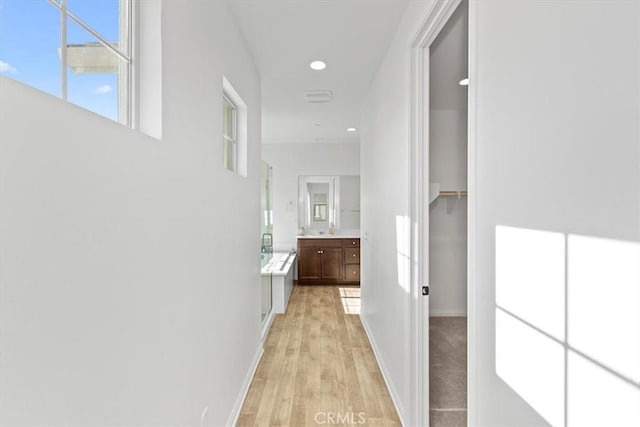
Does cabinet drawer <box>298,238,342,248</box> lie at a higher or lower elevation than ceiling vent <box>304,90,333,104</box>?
lower

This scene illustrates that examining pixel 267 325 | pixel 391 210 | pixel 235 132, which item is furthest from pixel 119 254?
pixel 267 325

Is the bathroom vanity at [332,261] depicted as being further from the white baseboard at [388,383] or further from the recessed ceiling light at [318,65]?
the recessed ceiling light at [318,65]

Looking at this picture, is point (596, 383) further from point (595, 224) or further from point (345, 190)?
point (345, 190)

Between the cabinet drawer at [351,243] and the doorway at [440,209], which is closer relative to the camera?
the doorway at [440,209]

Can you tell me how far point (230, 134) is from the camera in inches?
97.7

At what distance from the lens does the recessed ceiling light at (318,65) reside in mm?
2914

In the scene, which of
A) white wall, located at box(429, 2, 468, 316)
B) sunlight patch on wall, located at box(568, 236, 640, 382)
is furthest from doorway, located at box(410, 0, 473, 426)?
sunlight patch on wall, located at box(568, 236, 640, 382)

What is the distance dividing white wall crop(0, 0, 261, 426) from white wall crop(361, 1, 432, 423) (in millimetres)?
1122

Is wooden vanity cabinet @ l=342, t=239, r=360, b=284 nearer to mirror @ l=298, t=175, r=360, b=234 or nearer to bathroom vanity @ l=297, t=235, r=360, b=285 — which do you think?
bathroom vanity @ l=297, t=235, r=360, b=285

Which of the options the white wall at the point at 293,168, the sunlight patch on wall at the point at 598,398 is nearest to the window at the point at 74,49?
the sunlight patch on wall at the point at 598,398

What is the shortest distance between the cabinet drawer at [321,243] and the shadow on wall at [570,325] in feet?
16.3

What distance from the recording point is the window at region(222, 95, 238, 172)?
2.32 metres

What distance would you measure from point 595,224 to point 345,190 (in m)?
5.80

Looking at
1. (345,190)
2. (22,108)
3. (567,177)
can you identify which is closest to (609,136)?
(567,177)
